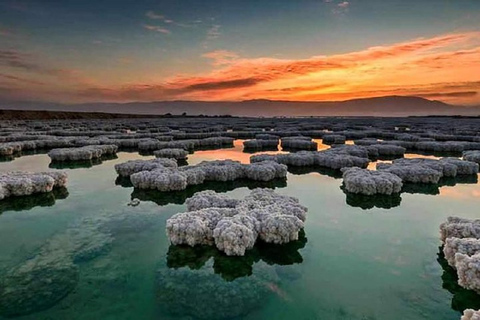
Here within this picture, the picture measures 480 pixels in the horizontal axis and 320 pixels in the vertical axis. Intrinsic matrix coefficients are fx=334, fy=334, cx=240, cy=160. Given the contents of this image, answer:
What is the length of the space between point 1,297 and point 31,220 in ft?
23.7

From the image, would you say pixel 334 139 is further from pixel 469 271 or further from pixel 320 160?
pixel 469 271

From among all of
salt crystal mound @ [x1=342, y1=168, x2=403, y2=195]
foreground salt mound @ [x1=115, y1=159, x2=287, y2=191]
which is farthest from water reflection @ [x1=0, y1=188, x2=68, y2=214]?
salt crystal mound @ [x1=342, y1=168, x2=403, y2=195]

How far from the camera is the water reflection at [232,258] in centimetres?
1030

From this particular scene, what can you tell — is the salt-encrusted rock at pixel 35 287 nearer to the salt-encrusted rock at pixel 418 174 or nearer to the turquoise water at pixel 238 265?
the turquoise water at pixel 238 265

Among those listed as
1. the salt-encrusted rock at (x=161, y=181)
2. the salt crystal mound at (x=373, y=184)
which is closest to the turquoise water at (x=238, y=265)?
the salt crystal mound at (x=373, y=184)

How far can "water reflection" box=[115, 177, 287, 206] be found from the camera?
18.8m

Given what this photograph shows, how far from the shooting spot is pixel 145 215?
16.0 meters

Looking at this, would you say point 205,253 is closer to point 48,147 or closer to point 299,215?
point 299,215

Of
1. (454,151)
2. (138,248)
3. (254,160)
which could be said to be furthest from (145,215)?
(454,151)

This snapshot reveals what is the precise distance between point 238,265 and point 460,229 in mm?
7988

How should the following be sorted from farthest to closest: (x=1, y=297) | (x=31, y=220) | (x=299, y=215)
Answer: (x=31, y=220) < (x=299, y=215) < (x=1, y=297)

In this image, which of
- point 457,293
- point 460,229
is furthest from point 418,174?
point 457,293

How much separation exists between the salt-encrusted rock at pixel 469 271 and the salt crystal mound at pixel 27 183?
20325 millimetres

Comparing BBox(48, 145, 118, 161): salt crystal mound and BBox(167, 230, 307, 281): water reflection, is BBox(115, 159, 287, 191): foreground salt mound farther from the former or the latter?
BBox(48, 145, 118, 161): salt crystal mound
